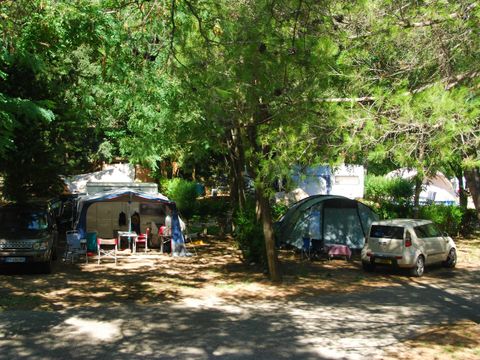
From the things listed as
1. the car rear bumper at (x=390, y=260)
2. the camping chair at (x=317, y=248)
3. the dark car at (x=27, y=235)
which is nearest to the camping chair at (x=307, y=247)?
the camping chair at (x=317, y=248)

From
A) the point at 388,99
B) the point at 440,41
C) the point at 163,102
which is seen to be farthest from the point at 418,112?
the point at 163,102

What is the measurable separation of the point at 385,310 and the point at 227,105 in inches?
210

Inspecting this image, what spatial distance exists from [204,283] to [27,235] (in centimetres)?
482

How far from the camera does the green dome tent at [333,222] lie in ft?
62.1

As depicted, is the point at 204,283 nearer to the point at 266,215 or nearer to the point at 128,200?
the point at 266,215

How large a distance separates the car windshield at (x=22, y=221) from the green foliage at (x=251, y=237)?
5368 mm

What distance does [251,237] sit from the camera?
52.0 feet

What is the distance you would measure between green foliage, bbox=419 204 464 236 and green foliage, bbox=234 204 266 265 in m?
9.30

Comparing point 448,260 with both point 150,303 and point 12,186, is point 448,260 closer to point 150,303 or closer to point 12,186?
point 150,303

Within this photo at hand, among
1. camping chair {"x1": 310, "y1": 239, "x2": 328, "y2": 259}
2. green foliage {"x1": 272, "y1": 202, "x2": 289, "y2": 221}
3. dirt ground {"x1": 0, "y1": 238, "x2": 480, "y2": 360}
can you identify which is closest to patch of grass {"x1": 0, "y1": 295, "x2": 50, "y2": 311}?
dirt ground {"x1": 0, "y1": 238, "x2": 480, "y2": 360}

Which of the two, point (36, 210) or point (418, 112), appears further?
point (36, 210)

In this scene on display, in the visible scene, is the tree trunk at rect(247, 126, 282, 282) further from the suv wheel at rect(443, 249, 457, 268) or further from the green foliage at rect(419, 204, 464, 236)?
the green foliage at rect(419, 204, 464, 236)

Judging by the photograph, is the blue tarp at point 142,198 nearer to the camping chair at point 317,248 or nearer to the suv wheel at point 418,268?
the camping chair at point 317,248

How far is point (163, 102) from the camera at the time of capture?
14820 mm
